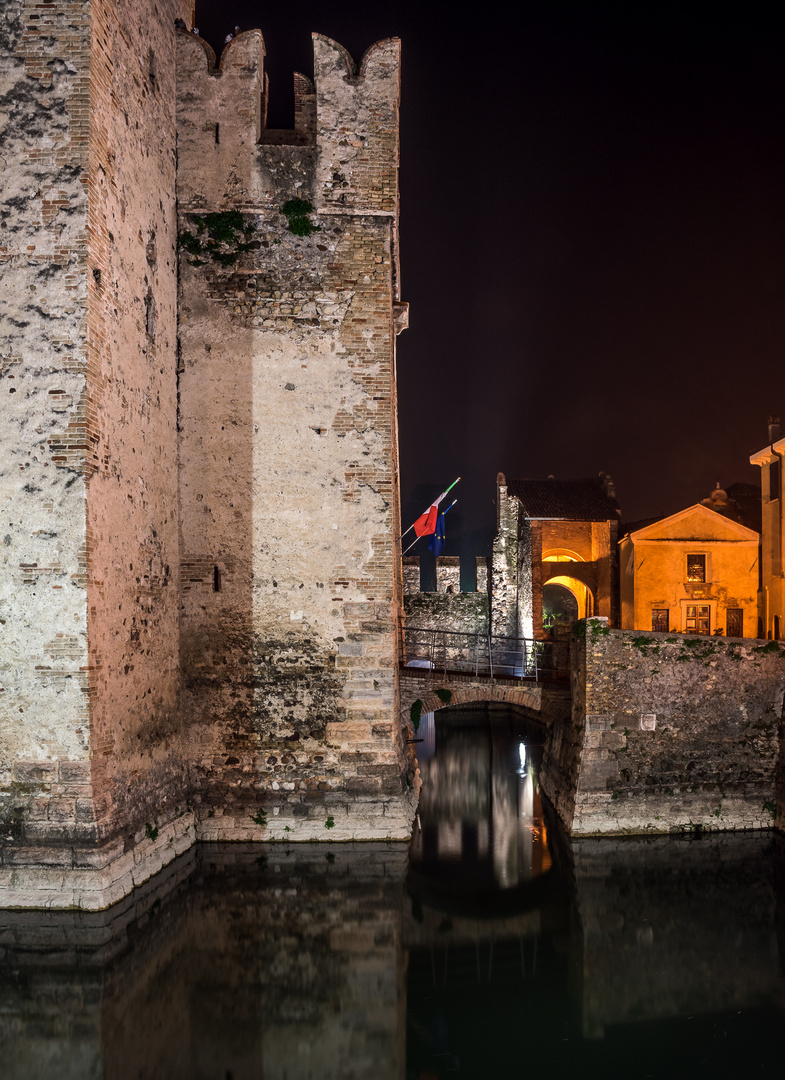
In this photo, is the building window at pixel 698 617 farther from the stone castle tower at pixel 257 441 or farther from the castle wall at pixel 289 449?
the castle wall at pixel 289 449

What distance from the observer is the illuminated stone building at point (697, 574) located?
2314 centimetres

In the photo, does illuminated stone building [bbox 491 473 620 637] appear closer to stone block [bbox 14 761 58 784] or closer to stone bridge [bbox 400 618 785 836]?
stone bridge [bbox 400 618 785 836]

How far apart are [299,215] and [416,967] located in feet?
29.7

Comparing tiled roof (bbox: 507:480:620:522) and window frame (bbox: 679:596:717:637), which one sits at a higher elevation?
tiled roof (bbox: 507:480:620:522)

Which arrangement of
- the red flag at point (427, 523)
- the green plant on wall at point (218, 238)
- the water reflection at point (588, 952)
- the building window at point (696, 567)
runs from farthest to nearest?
the building window at point (696, 567) < the red flag at point (427, 523) < the green plant on wall at point (218, 238) < the water reflection at point (588, 952)

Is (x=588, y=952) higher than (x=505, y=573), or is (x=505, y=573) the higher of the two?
(x=505, y=573)

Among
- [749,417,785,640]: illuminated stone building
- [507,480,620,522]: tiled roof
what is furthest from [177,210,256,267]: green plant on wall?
[507,480,620,522]: tiled roof

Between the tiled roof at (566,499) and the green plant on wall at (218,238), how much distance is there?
59.6 ft

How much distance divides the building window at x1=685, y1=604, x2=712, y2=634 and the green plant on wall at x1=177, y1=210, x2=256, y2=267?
18.0m

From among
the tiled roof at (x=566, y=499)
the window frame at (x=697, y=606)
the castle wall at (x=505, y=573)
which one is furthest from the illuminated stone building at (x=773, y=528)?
the castle wall at (x=505, y=573)

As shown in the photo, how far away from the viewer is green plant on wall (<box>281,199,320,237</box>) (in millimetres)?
10328

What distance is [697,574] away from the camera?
77.0 ft

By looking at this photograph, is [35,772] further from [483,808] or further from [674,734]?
[674,734]

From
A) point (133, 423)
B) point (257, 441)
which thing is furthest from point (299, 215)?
point (133, 423)
